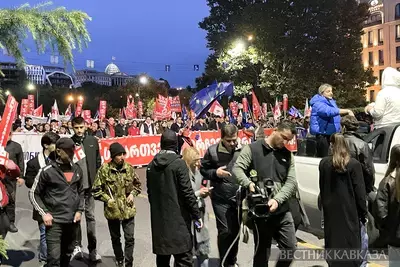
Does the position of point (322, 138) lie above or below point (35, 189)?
above

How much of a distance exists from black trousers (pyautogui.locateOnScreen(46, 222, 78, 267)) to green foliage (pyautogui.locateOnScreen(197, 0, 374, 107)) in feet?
94.1

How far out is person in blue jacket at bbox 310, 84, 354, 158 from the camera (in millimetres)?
7301

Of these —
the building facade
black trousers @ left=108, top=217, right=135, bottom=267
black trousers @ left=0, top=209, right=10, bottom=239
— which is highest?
the building facade

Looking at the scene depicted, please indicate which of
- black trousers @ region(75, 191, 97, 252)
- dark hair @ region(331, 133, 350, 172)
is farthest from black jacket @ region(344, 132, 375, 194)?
black trousers @ region(75, 191, 97, 252)

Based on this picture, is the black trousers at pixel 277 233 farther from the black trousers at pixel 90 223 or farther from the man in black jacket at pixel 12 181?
the man in black jacket at pixel 12 181

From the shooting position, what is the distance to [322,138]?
7.52 m

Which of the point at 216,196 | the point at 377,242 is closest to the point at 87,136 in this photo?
the point at 216,196

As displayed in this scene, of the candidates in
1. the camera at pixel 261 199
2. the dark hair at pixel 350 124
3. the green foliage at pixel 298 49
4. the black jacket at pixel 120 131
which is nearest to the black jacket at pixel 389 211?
the camera at pixel 261 199

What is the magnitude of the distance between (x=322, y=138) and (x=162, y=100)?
1819cm

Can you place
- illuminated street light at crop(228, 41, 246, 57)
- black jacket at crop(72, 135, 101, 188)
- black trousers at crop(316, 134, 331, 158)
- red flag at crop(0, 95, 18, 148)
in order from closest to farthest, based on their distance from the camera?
red flag at crop(0, 95, 18, 148) → black jacket at crop(72, 135, 101, 188) → black trousers at crop(316, 134, 331, 158) → illuminated street light at crop(228, 41, 246, 57)

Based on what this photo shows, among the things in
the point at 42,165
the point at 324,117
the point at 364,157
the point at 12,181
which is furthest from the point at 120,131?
the point at 364,157

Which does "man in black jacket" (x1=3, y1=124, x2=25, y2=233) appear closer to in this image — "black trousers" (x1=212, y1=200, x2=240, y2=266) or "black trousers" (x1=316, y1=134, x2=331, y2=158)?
"black trousers" (x1=212, y1=200, x2=240, y2=266)

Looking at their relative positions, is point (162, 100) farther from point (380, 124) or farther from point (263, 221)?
point (263, 221)

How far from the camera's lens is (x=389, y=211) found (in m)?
4.40
